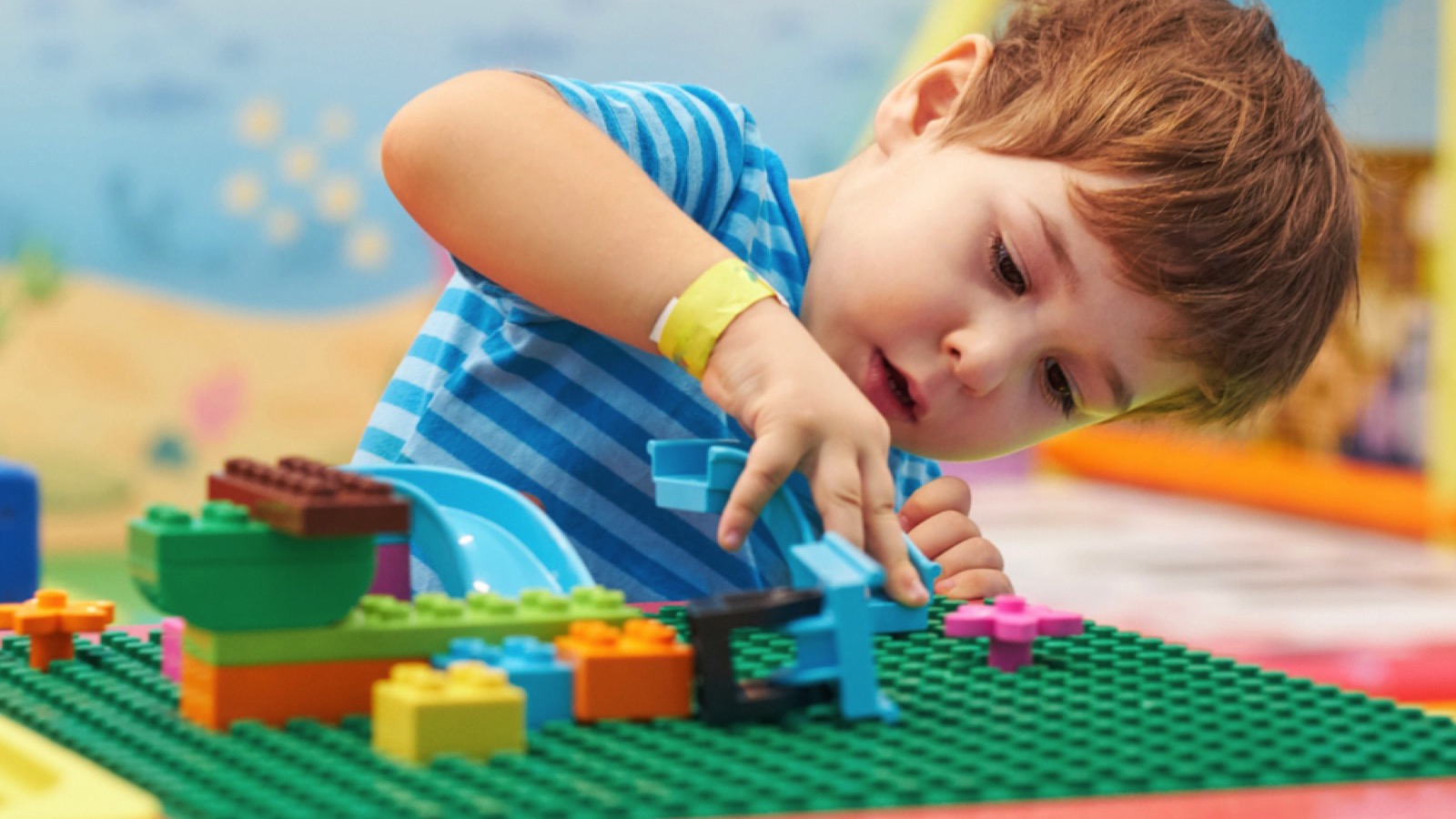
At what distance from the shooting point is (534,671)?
21.6 inches

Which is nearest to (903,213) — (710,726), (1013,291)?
(1013,291)

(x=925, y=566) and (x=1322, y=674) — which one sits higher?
(x=925, y=566)

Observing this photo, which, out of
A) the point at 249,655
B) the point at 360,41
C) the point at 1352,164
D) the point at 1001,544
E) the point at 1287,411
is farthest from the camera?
the point at 1287,411

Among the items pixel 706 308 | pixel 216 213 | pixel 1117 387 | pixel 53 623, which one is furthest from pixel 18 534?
pixel 216 213

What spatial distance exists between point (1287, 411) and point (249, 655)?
417 centimetres

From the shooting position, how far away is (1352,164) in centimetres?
113

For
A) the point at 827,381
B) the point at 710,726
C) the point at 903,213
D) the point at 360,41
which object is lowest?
the point at 710,726

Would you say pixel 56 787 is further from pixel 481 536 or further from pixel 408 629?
pixel 481 536

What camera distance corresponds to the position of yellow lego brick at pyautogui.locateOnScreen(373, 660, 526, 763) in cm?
49

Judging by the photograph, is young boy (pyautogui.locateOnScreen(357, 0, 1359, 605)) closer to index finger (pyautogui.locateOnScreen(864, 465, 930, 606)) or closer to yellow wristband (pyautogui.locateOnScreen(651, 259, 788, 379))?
yellow wristband (pyautogui.locateOnScreen(651, 259, 788, 379))

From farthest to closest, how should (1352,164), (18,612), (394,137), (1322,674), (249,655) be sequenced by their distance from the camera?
(1322,674), (1352,164), (394,137), (18,612), (249,655)

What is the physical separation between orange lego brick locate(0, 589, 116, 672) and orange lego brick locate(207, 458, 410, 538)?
0.38ft

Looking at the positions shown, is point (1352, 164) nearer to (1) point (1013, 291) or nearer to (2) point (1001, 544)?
(1) point (1013, 291)

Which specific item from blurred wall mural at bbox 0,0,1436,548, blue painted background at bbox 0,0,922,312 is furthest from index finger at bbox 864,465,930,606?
blue painted background at bbox 0,0,922,312
